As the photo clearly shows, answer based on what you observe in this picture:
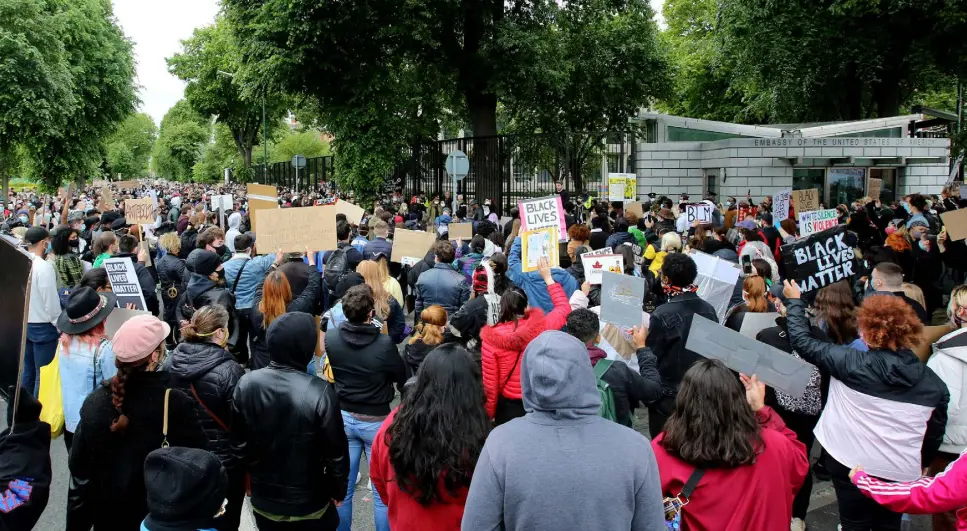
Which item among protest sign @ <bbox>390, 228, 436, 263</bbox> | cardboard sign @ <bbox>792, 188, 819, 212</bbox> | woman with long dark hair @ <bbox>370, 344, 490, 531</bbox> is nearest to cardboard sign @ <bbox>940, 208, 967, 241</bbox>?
cardboard sign @ <bbox>792, 188, 819, 212</bbox>

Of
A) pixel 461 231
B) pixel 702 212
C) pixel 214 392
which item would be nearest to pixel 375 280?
pixel 214 392

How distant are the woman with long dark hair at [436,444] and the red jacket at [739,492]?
798 mm

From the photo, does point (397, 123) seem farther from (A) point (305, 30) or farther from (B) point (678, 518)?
(B) point (678, 518)

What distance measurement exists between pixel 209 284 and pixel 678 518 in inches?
239

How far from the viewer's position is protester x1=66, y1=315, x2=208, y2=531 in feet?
11.8

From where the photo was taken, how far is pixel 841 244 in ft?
17.9

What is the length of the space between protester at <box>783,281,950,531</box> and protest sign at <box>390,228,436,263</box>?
235 inches

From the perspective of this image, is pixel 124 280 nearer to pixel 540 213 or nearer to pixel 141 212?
pixel 540 213

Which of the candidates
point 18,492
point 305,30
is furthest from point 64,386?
point 305,30

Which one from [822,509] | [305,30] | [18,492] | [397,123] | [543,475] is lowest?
[822,509]

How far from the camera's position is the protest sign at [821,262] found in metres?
5.34

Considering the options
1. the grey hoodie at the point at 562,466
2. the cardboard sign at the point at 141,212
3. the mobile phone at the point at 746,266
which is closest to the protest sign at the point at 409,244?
the mobile phone at the point at 746,266

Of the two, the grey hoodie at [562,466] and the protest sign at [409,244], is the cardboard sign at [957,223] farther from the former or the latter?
the grey hoodie at [562,466]

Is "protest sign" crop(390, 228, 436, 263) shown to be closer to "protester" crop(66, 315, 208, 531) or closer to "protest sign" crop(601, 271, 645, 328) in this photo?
"protest sign" crop(601, 271, 645, 328)
